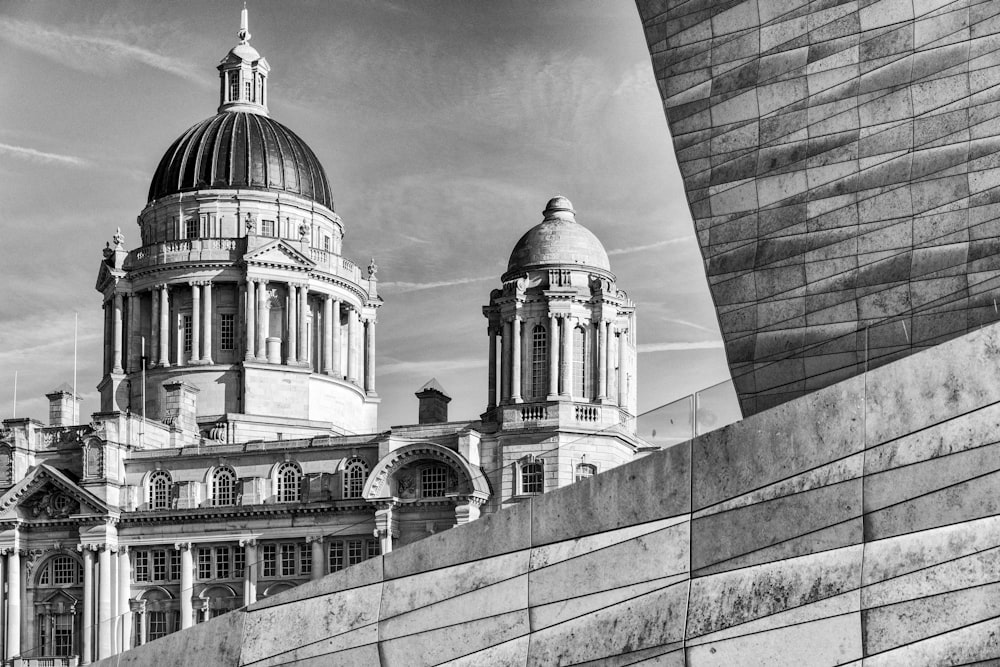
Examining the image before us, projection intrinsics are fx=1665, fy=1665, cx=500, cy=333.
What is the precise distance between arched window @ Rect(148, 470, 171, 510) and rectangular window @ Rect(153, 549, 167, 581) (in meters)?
2.19

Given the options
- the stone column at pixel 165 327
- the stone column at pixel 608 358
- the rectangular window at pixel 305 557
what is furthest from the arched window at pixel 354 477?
the stone column at pixel 165 327

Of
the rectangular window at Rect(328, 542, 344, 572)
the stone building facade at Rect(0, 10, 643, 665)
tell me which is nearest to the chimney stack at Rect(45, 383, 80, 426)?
the stone building facade at Rect(0, 10, 643, 665)

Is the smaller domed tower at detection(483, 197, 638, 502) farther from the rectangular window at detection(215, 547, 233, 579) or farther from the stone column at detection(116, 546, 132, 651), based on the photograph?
the stone column at detection(116, 546, 132, 651)

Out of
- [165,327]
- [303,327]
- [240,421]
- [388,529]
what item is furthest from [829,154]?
[165,327]

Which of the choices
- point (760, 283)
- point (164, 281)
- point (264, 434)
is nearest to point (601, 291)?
point (264, 434)

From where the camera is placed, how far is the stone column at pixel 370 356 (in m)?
99.9

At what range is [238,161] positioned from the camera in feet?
315

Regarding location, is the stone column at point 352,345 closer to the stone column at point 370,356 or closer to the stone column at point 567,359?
the stone column at point 370,356

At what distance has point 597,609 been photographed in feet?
82.3

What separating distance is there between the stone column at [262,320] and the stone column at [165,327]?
17.2 ft

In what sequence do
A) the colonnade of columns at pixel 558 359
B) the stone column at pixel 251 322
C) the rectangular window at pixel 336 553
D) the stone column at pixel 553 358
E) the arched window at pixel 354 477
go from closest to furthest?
the rectangular window at pixel 336 553, the stone column at pixel 553 358, the colonnade of columns at pixel 558 359, the arched window at pixel 354 477, the stone column at pixel 251 322

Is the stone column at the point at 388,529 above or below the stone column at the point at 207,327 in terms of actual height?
below

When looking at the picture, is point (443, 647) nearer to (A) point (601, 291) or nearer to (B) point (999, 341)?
(B) point (999, 341)

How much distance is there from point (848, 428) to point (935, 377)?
1439mm
